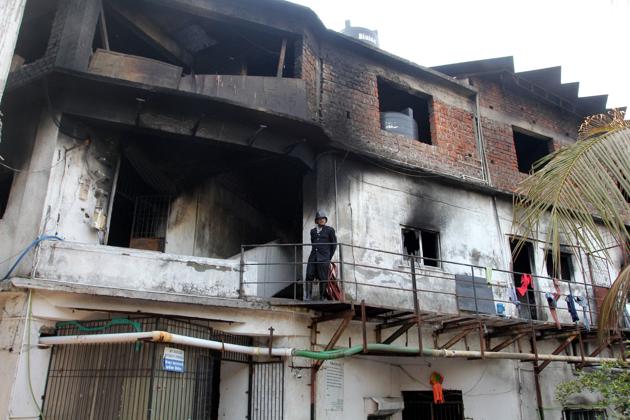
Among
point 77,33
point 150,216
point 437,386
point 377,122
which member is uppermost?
point 377,122

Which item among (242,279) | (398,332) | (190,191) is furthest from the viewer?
(190,191)

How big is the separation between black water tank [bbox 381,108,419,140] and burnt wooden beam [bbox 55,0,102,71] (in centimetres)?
672

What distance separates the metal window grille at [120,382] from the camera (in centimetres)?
782

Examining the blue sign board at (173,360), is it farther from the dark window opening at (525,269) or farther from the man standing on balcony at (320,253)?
the dark window opening at (525,269)

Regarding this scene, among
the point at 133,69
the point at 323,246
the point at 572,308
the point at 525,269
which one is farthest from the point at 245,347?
the point at 525,269

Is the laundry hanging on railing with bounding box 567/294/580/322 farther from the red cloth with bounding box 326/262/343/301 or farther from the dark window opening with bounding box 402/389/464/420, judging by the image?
the red cloth with bounding box 326/262/343/301

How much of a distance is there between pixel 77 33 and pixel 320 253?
5.84 metres

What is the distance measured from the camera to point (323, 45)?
12234mm

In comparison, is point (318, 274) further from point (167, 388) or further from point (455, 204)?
point (455, 204)

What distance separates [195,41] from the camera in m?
11.6

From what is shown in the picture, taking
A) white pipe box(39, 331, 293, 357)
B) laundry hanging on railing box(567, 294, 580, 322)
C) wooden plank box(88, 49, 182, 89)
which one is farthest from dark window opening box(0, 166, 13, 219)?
laundry hanging on railing box(567, 294, 580, 322)

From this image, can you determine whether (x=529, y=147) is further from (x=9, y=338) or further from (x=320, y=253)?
(x=9, y=338)

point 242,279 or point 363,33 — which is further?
point 363,33

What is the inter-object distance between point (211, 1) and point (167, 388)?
7.31 m
